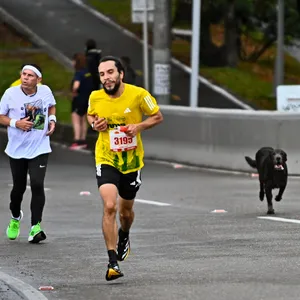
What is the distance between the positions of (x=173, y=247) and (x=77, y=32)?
99.0 ft

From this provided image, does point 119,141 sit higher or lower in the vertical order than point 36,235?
higher

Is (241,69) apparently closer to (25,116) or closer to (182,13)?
(182,13)

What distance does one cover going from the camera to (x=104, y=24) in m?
44.3

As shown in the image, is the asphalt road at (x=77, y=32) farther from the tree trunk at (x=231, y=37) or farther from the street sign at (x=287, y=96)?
the street sign at (x=287, y=96)

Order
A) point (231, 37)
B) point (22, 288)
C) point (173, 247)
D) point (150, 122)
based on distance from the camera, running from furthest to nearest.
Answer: point (231, 37) < point (173, 247) < point (150, 122) < point (22, 288)

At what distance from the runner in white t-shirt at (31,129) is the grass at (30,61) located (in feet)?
52.0

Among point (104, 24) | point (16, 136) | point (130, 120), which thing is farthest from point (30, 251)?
point (104, 24)

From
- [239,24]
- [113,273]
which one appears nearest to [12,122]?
[113,273]

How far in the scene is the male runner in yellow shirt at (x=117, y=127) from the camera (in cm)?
1074

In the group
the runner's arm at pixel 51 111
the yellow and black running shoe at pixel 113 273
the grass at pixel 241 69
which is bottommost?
the grass at pixel 241 69

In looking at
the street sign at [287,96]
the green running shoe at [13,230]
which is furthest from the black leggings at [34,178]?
the street sign at [287,96]

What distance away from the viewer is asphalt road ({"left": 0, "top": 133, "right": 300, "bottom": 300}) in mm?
10141

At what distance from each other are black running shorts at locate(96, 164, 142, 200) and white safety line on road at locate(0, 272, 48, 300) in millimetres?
1041

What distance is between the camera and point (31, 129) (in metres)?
13.3
